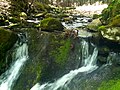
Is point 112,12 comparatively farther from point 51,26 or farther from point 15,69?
point 15,69

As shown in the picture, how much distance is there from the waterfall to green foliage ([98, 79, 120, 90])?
6.37 ft

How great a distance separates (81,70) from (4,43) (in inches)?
199

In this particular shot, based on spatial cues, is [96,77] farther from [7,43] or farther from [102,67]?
[7,43]

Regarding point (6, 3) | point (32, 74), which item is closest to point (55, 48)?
point (32, 74)

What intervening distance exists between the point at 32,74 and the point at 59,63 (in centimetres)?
170

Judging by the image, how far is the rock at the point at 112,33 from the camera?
48.2 feet

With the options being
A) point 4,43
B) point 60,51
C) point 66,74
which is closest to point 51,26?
point 60,51

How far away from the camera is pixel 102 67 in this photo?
1466 centimetres

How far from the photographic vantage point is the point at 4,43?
15812 mm

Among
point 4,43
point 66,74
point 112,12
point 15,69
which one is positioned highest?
point 112,12

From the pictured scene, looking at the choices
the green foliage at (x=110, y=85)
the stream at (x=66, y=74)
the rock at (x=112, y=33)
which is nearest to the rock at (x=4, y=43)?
the stream at (x=66, y=74)

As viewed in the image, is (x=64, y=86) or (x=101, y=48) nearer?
(x=64, y=86)

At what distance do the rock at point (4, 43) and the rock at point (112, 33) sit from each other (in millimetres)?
5779

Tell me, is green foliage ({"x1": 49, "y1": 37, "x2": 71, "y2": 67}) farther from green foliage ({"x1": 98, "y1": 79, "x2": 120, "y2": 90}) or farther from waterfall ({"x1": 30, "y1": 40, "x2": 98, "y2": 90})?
green foliage ({"x1": 98, "y1": 79, "x2": 120, "y2": 90})
